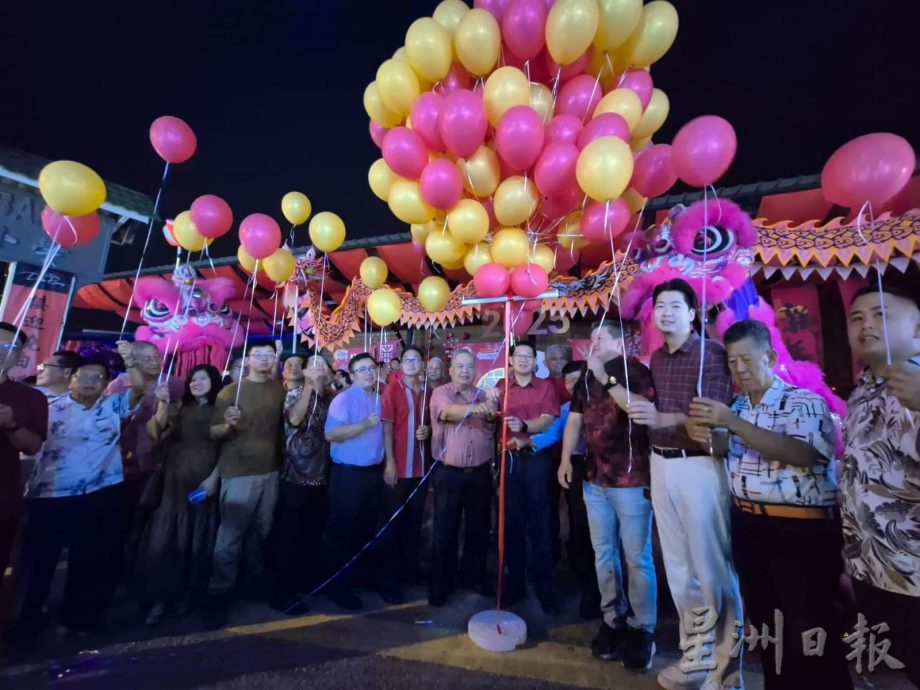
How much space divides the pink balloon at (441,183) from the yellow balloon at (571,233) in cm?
93

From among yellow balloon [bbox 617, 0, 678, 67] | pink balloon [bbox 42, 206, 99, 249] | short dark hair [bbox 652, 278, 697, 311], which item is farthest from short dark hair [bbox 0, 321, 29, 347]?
yellow balloon [bbox 617, 0, 678, 67]

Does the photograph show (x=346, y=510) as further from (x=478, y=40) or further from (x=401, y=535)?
(x=478, y=40)

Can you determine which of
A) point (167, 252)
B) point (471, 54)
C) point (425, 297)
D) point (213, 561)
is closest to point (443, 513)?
point (213, 561)

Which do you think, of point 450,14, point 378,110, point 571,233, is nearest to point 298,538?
point 571,233

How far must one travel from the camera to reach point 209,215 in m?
3.02

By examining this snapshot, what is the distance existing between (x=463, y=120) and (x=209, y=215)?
73.6 inches

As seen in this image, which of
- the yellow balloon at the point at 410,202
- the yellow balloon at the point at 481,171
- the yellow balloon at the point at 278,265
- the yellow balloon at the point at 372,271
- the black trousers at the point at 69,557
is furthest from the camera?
the yellow balloon at the point at 372,271

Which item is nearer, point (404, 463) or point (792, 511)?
point (792, 511)

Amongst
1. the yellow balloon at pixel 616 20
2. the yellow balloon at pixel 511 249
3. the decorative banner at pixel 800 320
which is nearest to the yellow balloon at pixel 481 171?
the yellow balloon at pixel 511 249

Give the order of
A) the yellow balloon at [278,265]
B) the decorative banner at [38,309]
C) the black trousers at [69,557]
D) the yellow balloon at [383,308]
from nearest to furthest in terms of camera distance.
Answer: the black trousers at [69,557] < the yellow balloon at [383,308] < the yellow balloon at [278,265] < the decorative banner at [38,309]

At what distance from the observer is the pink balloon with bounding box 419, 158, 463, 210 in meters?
2.51

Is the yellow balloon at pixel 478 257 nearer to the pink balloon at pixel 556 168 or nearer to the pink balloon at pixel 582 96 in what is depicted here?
the pink balloon at pixel 556 168

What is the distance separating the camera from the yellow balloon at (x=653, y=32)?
8.59 ft

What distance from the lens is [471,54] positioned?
2.57m
